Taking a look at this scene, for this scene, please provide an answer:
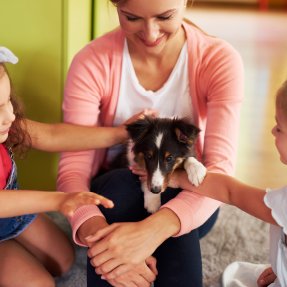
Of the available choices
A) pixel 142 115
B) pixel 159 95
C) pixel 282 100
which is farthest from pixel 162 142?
pixel 282 100

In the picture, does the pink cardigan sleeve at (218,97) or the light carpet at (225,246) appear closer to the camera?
the pink cardigan sleeve at (218,97)

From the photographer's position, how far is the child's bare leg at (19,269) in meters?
1.55

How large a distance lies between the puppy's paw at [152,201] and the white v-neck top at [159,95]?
34 centimetres

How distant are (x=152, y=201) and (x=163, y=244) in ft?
0.49

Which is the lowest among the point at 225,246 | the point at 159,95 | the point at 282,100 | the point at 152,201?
the point at 225,246

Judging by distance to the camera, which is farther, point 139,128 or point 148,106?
point 148,106

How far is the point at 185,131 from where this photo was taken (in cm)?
152

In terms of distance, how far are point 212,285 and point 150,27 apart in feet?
3.15

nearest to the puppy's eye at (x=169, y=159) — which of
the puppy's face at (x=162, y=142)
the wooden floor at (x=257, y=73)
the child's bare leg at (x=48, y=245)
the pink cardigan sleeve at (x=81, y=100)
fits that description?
the puppy's face at (x=162, y=142)

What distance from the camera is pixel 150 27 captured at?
4.86 feet

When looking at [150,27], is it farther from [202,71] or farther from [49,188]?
[49,188]

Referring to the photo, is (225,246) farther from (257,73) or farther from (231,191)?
(257,73)

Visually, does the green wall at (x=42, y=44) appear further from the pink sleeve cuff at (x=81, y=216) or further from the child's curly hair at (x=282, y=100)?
the child's curly hair at (x=282, y=100)

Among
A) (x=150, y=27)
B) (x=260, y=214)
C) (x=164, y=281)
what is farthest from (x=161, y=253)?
(x=150, y=27)
